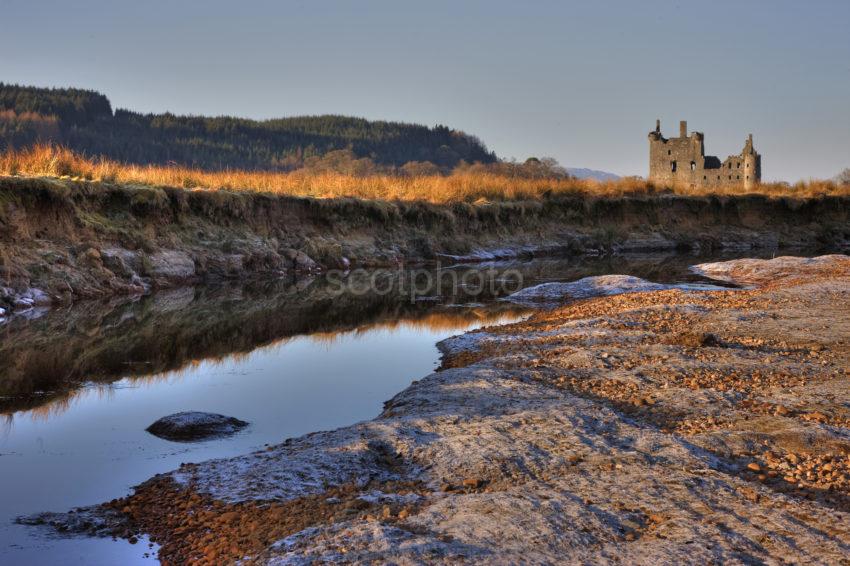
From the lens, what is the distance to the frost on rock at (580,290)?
17766mm

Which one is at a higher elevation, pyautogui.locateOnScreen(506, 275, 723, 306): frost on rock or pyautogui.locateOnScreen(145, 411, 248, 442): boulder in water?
pyautogui.locateOnScreen(506, 275, 723, 306): frost on rock

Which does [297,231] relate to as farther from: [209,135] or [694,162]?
[209,135]

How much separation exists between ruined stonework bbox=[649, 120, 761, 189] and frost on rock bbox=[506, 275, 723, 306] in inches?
2412

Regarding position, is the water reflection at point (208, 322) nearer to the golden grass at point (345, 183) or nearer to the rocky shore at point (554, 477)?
the rocky shore at point (554, 477)

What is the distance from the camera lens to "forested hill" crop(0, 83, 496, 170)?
10356 centimetres

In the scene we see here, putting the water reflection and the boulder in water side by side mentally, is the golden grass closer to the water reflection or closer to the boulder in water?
the water reflection

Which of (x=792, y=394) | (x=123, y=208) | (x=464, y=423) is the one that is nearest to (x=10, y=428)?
(x=464, y=423)

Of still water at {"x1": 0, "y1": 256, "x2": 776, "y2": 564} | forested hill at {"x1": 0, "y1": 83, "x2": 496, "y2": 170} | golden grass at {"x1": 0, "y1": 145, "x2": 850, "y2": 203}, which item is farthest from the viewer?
forested hill at {"x1": 0, "y1": 83, "x2": 496, "y2": 170}

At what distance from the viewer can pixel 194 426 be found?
25.4ft

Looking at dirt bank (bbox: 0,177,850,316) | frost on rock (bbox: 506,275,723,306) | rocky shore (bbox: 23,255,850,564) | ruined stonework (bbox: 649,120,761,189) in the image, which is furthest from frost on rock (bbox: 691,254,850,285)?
ruined stonework (bbox: 649,120,761,189)

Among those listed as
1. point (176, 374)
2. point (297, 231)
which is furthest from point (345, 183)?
point (176, 374)
